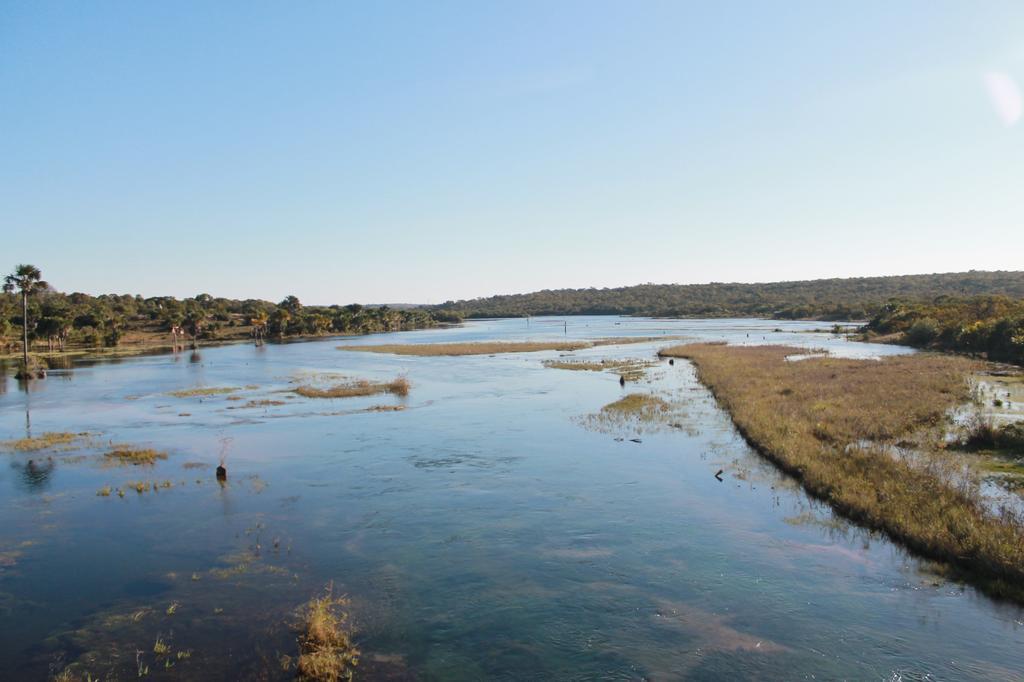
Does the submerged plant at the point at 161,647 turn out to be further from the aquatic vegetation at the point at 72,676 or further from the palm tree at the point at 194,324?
the palm tree at the point at 194,324

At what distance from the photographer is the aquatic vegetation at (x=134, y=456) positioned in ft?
102

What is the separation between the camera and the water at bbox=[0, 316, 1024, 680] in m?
13.5

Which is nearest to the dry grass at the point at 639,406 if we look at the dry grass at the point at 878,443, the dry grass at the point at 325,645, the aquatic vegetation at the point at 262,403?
the dry grass at the point at 878,443

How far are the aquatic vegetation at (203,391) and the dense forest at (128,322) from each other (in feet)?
137

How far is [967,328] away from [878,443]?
5856cm

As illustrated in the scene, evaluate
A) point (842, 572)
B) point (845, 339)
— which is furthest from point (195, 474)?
point (845, 339)

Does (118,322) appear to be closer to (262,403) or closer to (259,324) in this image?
(259,324)

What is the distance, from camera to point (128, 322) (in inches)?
6078

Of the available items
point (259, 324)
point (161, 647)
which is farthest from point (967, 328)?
point (259, 324)

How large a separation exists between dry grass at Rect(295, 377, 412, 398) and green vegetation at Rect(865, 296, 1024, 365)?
5807 cm

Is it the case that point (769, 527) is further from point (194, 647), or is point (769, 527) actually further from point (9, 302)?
point (9, 302)

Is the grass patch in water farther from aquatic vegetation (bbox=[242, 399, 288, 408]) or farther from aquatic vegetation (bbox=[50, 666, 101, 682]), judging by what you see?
aquatic vegetation (bbox=[50, 666, 101, 682])

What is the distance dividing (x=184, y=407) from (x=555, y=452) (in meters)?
32.4

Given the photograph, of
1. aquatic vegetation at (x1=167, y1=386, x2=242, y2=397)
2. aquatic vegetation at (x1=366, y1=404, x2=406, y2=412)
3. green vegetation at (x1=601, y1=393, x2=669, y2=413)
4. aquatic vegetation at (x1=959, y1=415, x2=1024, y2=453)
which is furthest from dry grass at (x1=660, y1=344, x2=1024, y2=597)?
aquatic vegetation at (x1=167, y1=386, x2=242, y2=397)
